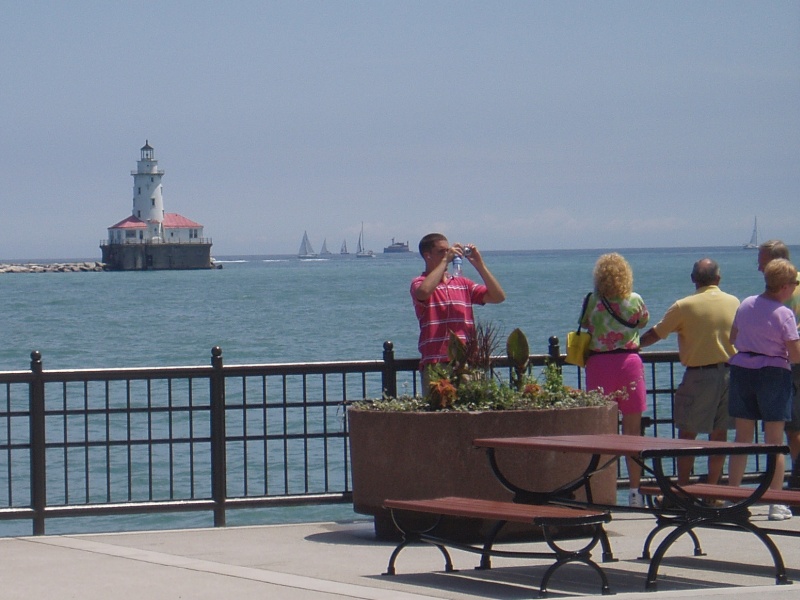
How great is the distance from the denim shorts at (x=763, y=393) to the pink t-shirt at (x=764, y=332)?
2.1 inches

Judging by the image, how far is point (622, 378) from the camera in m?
8.98

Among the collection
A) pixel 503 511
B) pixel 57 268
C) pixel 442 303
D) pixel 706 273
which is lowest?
pixel 503 511

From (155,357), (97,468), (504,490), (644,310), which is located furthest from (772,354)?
(155,357)

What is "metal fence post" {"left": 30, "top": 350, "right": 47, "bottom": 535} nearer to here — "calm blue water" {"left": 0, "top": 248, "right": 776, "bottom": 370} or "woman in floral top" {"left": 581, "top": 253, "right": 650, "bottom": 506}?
"woman in floral top" {"left": 581, "top": 253, "right": 650, "bottom": 506}

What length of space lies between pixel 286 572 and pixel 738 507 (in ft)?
8.15

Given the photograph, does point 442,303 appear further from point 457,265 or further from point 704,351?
point 704,351

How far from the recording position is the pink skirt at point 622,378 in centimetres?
898

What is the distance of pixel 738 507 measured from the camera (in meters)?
6.52

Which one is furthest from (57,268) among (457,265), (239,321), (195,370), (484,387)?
(484,387)

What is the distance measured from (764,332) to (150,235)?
155 meters

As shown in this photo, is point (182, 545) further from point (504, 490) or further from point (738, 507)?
point (738, 507)

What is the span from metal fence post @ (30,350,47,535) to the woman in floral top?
3.79m

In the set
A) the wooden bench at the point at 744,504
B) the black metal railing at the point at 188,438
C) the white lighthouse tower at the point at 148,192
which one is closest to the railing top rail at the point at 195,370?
the black metal railing at the point at 188,438

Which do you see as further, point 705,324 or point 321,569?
point 705,324
